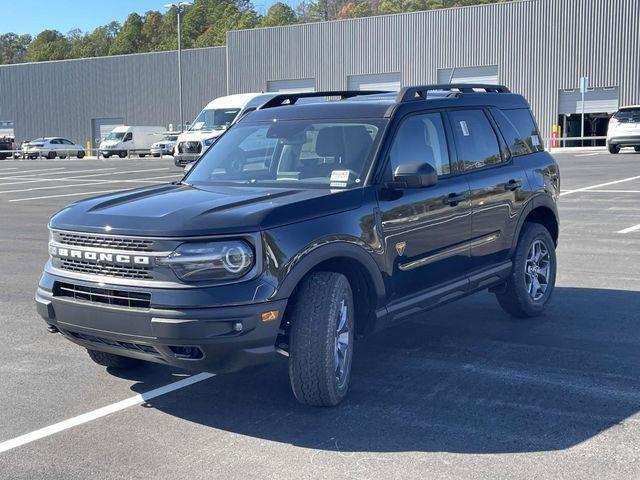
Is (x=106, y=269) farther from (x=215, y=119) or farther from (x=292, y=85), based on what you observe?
(x=292, y=85)

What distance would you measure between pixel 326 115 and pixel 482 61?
46627mm

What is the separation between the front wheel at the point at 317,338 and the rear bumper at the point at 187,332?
187 millimetres

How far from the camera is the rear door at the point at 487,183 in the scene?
6.51m

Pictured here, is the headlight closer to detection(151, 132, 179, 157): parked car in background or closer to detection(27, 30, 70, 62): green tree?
detection(151, 132, 179, 157): parked car in background

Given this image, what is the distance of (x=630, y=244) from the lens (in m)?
11.5

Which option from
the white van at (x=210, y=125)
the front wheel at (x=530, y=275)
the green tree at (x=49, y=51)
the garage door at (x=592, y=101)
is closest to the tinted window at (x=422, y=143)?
the front wheel at (x=530, y=275)

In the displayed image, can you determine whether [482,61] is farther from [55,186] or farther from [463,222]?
[463,222]

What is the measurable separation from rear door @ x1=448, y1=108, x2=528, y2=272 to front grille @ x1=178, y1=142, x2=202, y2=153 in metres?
22.8

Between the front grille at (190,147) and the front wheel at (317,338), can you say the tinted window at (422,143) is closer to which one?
the front wheel at (317,338)

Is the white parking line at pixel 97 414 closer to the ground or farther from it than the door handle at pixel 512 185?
closer to the ground

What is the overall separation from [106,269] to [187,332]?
0.69 meters

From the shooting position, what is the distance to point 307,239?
4.92 m

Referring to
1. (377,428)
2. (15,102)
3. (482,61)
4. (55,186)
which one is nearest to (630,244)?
(377,428)

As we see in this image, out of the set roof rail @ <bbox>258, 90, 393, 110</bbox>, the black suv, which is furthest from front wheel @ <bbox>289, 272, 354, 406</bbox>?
roof rail @ <bbox>258, 90, 393, 110</bbox>
